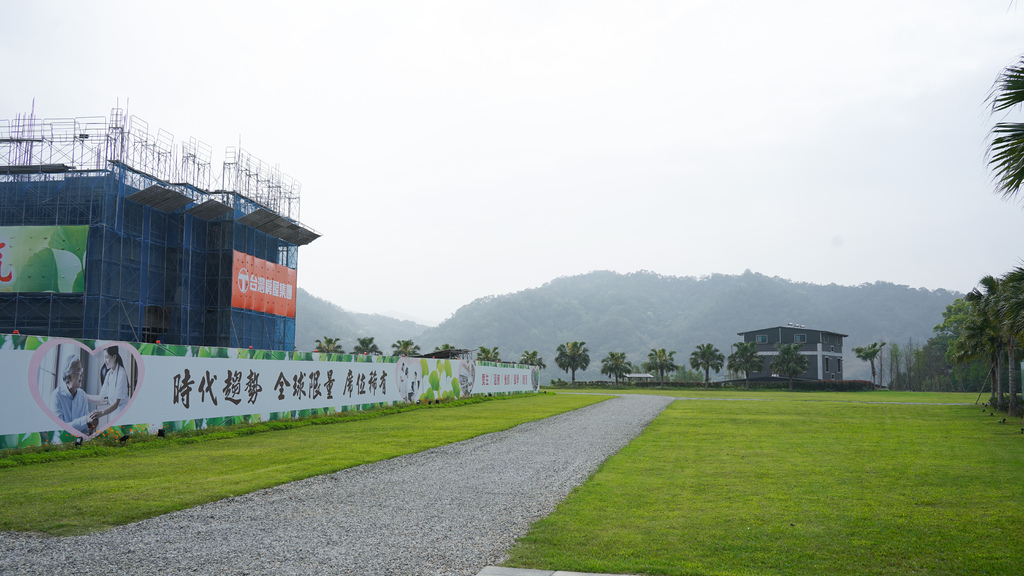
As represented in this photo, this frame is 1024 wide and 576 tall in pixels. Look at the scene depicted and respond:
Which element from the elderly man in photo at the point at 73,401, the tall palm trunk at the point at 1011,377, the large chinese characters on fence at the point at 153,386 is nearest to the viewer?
the large chinese characters on fence at the point at 153,386

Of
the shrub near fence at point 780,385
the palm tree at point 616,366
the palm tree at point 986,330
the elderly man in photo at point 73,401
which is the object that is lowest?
the shrub near fence at point 780,385

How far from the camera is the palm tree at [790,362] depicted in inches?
2955

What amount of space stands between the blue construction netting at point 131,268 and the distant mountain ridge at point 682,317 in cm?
9317

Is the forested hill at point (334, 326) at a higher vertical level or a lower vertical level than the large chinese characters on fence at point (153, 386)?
higher

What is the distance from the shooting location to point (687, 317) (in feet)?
549

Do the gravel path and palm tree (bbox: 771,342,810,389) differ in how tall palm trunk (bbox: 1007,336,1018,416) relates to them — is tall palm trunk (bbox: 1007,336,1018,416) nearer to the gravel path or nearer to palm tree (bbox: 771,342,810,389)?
the gravel path

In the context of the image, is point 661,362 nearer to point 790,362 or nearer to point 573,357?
point 573,357

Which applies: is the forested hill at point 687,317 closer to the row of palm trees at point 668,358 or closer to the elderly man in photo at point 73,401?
the row of palm trees at point 668,358

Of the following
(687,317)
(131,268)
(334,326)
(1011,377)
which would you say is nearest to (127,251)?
(131,268)

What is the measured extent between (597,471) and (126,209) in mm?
39419

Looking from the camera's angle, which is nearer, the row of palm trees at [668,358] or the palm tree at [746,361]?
the row of palm trees at [668,358]

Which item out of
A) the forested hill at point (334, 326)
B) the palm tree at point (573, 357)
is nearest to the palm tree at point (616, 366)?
the palm tree at point (573, 357)

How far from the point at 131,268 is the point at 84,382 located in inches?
1236

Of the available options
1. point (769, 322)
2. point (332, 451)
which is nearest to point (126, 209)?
point (332, 451)
